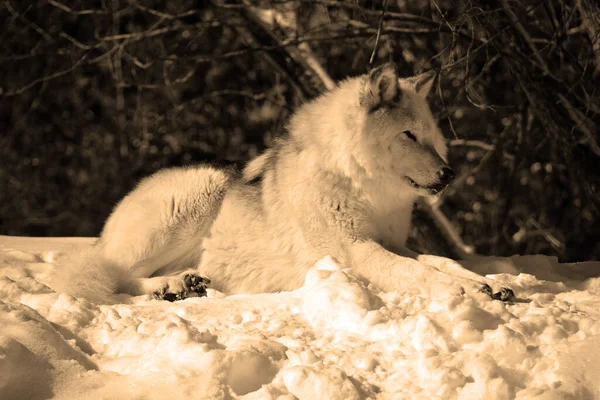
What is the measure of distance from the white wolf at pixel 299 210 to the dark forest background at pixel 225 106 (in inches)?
63.7

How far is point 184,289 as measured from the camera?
4254 mm

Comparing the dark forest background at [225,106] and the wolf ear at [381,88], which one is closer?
the wolf ear at [381,88]

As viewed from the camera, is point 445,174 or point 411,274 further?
point 445,174

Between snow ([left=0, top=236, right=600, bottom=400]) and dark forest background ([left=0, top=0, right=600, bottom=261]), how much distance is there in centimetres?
292

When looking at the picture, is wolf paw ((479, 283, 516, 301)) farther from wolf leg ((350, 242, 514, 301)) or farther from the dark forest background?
the dark forest background

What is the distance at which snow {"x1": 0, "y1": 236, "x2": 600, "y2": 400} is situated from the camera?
2.59 m

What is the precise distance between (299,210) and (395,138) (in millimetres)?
766

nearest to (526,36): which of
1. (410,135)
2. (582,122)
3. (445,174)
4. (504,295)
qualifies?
(582,122)

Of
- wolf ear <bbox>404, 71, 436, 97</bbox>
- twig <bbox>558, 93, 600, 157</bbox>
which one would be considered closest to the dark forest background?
twig <bbox>558, 93, 600, 157</bbox>

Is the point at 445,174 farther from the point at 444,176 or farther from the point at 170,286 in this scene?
the point at 170,286

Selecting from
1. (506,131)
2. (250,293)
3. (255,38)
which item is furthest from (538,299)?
(255,38)

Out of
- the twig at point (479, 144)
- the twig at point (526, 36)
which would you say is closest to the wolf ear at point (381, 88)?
the twig at point (526, 36)

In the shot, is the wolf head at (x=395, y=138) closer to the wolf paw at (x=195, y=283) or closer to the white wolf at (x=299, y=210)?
the white wolf at (x=299, y=210)

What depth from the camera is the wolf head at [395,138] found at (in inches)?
163
